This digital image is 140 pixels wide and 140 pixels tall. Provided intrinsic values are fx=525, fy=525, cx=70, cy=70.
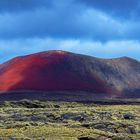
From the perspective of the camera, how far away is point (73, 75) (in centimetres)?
11150

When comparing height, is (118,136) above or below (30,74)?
below

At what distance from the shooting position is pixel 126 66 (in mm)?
120438

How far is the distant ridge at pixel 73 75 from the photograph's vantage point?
4210 inches

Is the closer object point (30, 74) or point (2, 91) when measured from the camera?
point (2, 91)

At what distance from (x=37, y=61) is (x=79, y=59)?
1033 centimetres

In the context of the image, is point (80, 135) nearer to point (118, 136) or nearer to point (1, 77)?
point (118, 136)

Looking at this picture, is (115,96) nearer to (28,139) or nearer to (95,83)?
(95,83)

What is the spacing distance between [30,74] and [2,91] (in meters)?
13.3

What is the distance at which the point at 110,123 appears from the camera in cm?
3356

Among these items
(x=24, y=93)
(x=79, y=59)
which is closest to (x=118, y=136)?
(x=24, y=93)

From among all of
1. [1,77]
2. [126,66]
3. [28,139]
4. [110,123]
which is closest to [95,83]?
[126,66]

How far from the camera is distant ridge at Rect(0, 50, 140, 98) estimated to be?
4210 inches

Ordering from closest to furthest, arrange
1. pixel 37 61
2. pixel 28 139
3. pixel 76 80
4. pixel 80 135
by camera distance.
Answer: pixel 28 139 → pixel 80 135 → pixel 76 80 → pixel 37 61

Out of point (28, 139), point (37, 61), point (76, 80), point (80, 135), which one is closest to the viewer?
point (28, 139)
